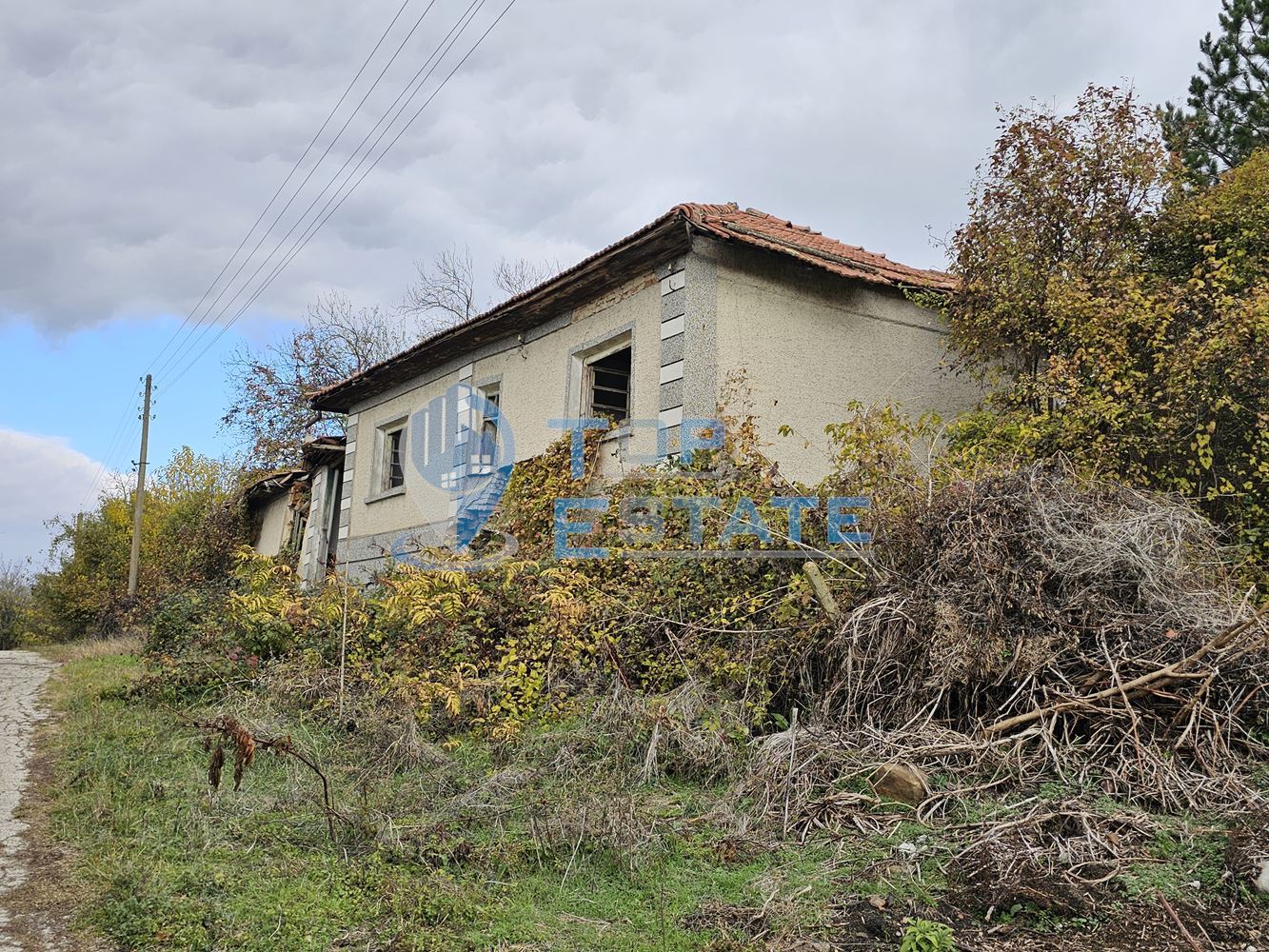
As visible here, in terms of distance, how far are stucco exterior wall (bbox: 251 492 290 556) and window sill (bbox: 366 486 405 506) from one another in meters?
6.19

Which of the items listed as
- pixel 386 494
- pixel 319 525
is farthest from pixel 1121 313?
pixel 319 525

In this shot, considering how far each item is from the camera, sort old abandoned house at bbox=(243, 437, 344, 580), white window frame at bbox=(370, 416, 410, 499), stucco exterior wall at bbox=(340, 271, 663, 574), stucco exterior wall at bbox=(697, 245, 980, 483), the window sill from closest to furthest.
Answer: stucco exterior wall at bbox=(697, 245, 980, 483) < stucco exterior wall at bbox=(340, 271, 663, 574) < the window sill < white window frame at bbox=(370, 416, 410, 499) < old abandoned house at bbox=(243, 437, 344, 580)

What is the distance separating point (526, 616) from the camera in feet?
25.1

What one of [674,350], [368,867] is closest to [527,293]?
[674,350]

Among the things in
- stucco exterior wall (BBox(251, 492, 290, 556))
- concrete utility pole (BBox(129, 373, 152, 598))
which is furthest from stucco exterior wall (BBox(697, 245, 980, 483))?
concrete utility pole (BBox(129, 373, 152, 598))

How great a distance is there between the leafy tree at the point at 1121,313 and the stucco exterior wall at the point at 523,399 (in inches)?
122

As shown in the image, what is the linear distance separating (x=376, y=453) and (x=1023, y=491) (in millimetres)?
11643

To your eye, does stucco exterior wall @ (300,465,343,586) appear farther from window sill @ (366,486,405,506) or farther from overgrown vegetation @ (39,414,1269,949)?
overgrown vegetation @ (39,414,1269,949)

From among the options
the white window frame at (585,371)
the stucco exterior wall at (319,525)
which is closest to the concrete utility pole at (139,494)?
the stucco exterior wall at (319,525)

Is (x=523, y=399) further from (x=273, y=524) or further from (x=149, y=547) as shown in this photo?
(x=149, y=547)

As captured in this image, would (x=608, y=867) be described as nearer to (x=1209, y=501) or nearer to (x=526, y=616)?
(x=526, y=616)

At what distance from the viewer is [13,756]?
7059 millimetres

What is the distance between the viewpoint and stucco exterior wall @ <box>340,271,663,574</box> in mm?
10133

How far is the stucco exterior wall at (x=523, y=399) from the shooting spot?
1013 centimetres
